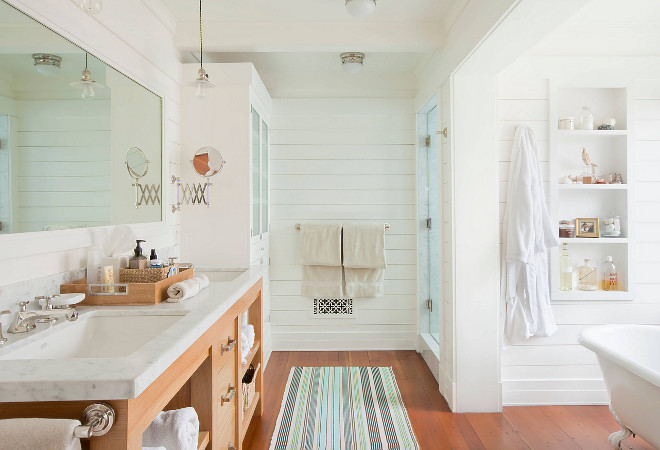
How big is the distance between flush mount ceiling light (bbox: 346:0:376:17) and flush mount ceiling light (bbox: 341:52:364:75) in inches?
31.1

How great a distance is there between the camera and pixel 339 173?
375 centimetres

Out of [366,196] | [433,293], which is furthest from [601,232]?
[366,196]

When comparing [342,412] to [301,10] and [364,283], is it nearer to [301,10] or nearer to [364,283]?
[364,283]

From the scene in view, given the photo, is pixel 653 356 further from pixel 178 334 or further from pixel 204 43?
pixel 204 43

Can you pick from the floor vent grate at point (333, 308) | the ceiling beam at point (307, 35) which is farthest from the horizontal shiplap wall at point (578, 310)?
the floor vent grate at point (333, 308)

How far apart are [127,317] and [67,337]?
0.65ft

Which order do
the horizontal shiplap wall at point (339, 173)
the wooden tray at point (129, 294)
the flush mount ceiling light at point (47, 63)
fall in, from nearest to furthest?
the flush mount ceiling light at point (47, 63) → the wooden tray at point (129, 294) → the horizontal shiplap wall at point (339, 173)

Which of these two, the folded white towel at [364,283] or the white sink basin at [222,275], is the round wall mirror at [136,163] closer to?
the white sink basin at [222,275]

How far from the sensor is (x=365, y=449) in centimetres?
220

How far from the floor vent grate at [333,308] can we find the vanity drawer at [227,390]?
6.22 ft

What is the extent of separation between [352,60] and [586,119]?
64.5 inches

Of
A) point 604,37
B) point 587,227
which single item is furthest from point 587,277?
point 604,37

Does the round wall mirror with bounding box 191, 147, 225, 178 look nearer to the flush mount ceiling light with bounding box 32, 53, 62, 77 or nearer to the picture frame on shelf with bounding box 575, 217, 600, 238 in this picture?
the flush mount ceiling light with bounding box 32, 53, 62, 77

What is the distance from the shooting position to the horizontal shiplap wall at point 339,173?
3742 mm
